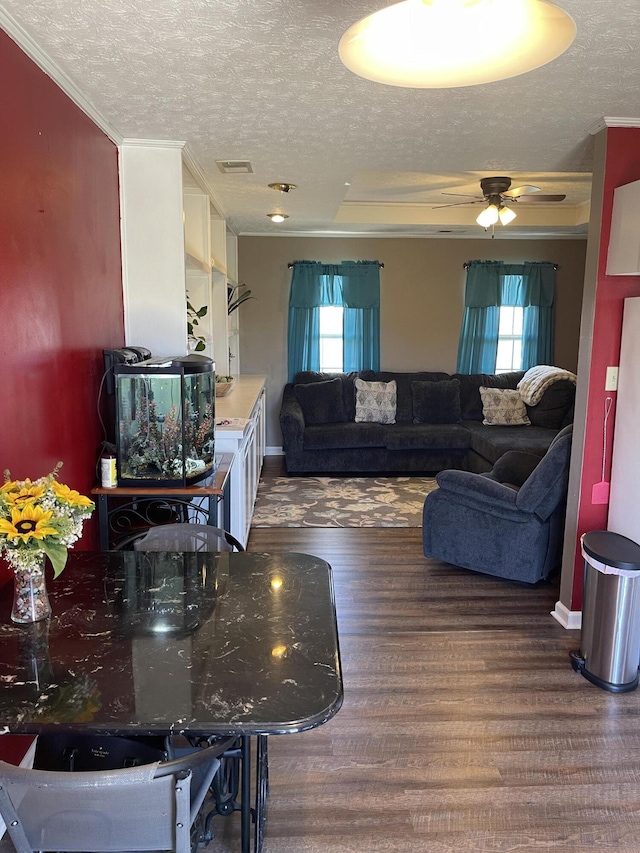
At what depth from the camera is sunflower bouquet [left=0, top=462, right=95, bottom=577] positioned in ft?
5.30

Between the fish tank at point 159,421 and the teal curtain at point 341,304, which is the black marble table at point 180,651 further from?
the teal curtain at point 341,304

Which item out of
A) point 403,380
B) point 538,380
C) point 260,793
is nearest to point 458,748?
point 260,793

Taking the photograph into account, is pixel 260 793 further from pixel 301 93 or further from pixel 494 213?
pixel 494 213

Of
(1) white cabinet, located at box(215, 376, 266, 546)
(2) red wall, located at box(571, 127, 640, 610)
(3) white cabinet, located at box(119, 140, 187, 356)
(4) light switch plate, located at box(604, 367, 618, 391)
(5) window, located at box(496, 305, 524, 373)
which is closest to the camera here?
(2) red wall, located at box(571, 127, 640, 610)

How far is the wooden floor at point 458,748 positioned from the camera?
2.00 m

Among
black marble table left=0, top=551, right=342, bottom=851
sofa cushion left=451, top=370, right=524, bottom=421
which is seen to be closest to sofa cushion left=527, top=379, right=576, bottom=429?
sofa cushion left=451, top=370, right=524, bottom=421

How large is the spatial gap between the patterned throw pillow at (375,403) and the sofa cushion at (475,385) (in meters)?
0.78

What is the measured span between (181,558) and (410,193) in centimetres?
449

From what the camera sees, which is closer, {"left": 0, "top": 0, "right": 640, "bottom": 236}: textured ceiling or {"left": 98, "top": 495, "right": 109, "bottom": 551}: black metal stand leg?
{"left": 0, "top": 0, "right": 640, "bottom": 236}: textured ceiling

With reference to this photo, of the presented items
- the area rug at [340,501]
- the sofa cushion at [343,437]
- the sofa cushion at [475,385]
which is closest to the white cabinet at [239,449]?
the area rug at [340,501]

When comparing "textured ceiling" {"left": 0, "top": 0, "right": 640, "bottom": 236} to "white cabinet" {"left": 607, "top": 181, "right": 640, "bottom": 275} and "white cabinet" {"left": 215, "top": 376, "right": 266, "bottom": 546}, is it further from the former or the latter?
"white cabinet" {"left": 215, "top": 376, "right": 266, "bottom": 546}

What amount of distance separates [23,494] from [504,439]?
195 inches

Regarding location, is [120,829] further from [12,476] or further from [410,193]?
[410,193]

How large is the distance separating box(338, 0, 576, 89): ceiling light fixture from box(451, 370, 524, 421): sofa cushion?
5783 millimetres
